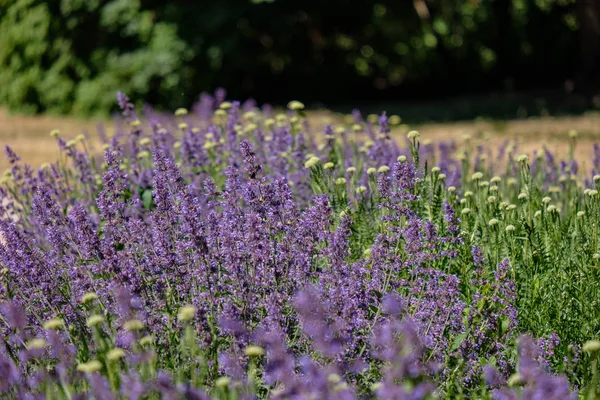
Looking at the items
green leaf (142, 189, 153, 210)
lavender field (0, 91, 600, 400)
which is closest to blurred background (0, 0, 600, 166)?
green leaf (142, 189, 153, 210)

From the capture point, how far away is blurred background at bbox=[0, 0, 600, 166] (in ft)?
43.2

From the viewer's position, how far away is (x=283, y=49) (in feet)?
49.2

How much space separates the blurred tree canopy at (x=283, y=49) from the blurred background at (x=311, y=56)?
0.02 metres

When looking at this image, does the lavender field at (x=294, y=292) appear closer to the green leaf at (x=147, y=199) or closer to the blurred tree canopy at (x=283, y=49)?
the green leaf at (x=147, y=199)

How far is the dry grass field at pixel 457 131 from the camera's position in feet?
35.3

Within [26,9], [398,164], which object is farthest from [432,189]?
[26,9]

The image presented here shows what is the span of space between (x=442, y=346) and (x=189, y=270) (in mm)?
1018

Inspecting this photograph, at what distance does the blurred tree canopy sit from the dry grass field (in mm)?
637

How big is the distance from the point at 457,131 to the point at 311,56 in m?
4.22

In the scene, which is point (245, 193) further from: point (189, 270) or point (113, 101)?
point (113, 101)

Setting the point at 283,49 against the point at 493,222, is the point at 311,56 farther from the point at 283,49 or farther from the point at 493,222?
the point at 493,222

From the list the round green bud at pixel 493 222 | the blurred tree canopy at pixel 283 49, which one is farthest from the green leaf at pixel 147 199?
the blurred tree canopy at pixel 283 49

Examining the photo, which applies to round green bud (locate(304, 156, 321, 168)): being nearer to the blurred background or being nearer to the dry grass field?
the dry grass field

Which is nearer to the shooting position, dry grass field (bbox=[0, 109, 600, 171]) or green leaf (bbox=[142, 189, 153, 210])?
green leaf (bbox=[142, 189, 153, 210])
